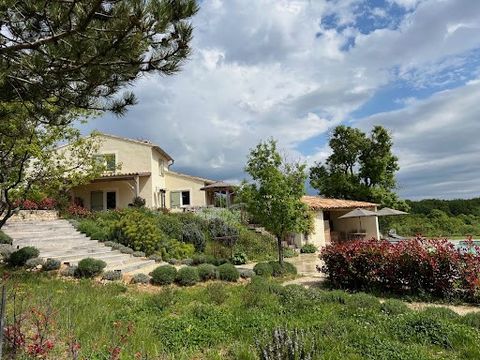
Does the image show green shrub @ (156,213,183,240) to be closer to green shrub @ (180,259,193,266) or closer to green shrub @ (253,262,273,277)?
green shrub @ (180,259,193,266)

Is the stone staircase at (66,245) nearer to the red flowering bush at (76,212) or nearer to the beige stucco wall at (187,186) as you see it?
the red flowering bush at (76,212)

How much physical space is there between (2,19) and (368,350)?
212 inches

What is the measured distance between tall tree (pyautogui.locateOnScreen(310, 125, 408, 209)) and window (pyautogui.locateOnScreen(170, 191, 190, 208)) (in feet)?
39.5

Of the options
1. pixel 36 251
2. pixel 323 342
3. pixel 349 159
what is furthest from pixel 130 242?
pixel 349 159

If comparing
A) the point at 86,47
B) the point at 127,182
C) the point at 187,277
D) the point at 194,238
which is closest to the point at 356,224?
the point at 194,238

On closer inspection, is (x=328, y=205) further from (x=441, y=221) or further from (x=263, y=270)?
(x=441, y=221)

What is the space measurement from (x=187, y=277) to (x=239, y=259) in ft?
22.1

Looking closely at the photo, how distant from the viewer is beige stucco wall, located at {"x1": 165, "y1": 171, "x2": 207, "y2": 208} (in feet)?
99.9

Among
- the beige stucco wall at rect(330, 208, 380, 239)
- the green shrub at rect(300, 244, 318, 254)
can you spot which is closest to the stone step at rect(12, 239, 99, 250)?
the green shrub at rect(300, 244, 318, 254)

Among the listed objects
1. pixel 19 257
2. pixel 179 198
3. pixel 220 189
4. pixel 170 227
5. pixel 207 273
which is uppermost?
pixel 220 189

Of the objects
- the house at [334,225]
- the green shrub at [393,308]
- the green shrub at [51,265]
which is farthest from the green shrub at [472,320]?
the house at [334,225]

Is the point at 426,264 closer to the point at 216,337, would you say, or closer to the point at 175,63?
Result: the point at 216,337

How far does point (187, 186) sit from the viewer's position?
3086 centimetres

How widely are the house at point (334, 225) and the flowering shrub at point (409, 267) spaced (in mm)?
11672
